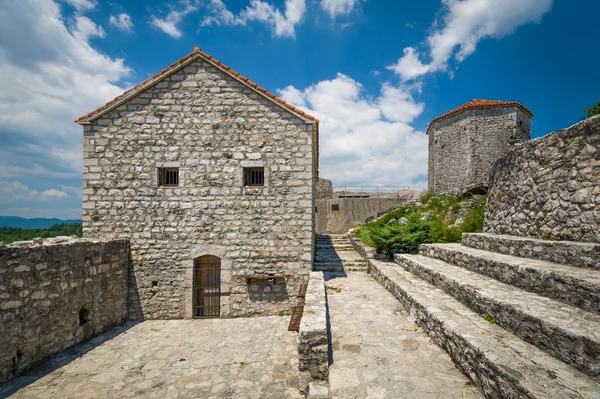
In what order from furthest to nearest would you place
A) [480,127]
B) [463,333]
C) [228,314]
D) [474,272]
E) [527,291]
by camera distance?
1. [480,127]
2. [228,314]
3. [474,272]
4. [527,291]
5. [463,333]

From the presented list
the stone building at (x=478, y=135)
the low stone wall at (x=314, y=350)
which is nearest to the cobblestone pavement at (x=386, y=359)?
the low stone wall at (x=314, y=350)

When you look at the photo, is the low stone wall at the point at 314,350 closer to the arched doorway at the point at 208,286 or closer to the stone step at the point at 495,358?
the stone step at the point at 495,358

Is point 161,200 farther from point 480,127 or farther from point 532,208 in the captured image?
point 480,127

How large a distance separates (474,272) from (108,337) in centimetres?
900

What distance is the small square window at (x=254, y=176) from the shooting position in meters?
8.45

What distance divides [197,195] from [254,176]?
1.78m

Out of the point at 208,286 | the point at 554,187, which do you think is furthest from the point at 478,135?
the point at 208,286

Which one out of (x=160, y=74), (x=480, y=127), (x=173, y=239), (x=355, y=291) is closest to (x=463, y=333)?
(x=355, y=291)

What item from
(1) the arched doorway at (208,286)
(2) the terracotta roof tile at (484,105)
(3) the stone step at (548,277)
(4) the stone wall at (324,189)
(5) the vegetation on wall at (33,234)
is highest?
(2) the terracotta roof tile at (484,105)

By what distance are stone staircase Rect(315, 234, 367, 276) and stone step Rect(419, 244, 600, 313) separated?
13.6 ft

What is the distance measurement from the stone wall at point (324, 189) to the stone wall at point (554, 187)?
1653cm

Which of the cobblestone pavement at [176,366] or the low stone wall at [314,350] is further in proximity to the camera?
the cobblestone pavement at [176,366]

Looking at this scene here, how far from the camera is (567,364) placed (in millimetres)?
2879

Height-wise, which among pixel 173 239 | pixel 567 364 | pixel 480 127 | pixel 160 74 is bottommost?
pixel 567 364
